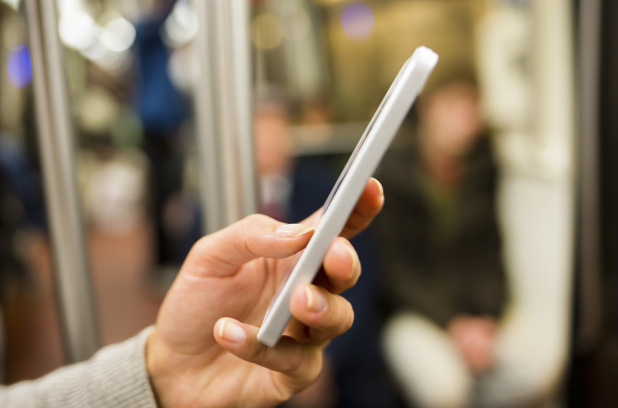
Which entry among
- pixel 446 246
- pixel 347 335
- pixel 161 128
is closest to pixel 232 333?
pixel 347 335

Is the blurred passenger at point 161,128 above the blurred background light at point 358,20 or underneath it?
underneath

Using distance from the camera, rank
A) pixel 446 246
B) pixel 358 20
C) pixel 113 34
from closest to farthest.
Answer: pixel 446 246
pixel 358 20
pixel 113 34

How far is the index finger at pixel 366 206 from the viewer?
357 millimetres

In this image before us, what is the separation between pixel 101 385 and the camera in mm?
434

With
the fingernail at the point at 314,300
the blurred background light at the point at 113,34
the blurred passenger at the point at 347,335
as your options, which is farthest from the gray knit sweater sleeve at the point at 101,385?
the blurred background light at the point at 113,34

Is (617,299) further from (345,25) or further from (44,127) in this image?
(345,25)

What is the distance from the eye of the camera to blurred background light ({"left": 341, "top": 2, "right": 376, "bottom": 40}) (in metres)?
2.48

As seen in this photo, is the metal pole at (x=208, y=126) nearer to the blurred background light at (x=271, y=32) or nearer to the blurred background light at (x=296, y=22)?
the blurred background light at (x=296, y=22)

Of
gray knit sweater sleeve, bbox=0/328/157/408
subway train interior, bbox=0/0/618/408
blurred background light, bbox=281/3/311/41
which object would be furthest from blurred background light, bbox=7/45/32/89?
blurred background light, bbox=281/3/311/41

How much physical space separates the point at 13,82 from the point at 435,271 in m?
3.22

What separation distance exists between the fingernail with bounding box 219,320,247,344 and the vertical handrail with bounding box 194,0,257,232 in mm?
116

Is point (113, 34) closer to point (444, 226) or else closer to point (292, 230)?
point (444, 226)

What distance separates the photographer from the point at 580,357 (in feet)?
3.31

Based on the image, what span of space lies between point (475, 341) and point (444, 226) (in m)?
0.41
